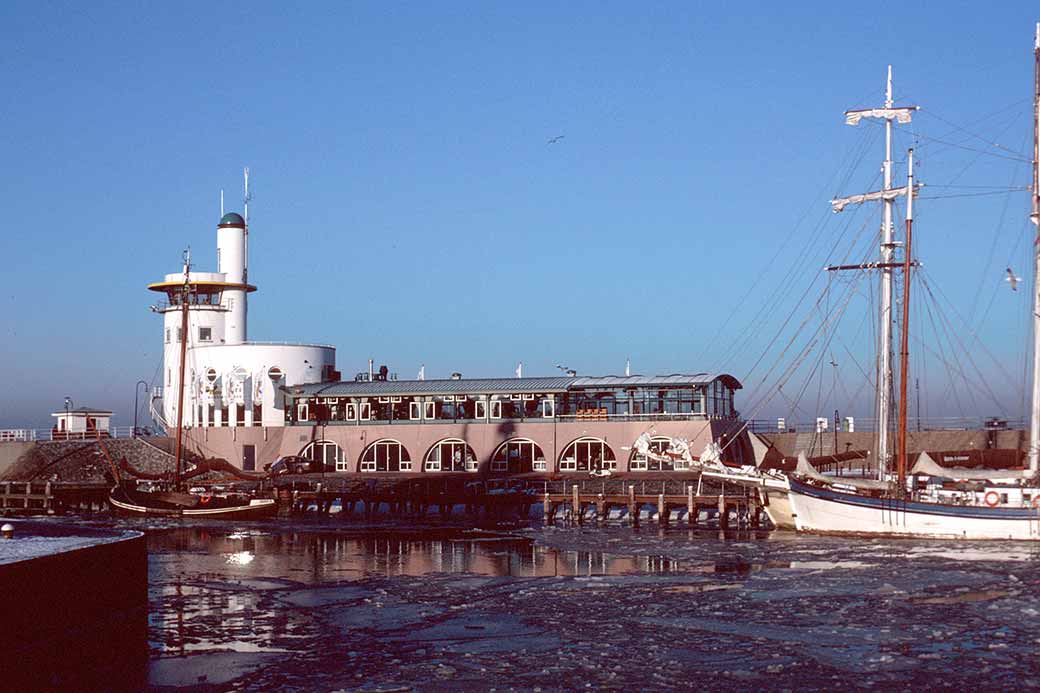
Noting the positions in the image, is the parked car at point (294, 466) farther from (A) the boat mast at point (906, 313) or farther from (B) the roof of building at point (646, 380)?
(A) the boat mast at point (906, 313)

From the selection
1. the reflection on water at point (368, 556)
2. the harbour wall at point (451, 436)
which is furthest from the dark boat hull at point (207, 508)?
the harbour wall at point (451, 436)

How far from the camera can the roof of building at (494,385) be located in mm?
71500

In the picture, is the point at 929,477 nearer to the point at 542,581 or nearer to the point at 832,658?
the point at 542,581

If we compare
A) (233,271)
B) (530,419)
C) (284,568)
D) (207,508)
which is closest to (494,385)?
(530,419)

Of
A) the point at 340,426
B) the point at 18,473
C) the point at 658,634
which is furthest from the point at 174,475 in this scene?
the point at 658,634

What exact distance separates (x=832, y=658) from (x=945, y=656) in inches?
91.2

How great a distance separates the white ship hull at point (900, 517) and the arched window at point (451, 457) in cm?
2576

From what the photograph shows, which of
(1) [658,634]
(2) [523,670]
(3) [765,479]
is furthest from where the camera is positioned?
(3) [765,479]

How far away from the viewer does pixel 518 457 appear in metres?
73.7

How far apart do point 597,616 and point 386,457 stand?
4831 centimetres

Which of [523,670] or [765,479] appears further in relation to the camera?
[765,479]

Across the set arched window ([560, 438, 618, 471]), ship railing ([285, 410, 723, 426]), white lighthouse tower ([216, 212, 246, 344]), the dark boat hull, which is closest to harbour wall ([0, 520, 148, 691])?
the dark boat hull

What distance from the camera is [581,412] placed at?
72688mm

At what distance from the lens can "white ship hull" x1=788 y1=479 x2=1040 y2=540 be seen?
47.4 m
